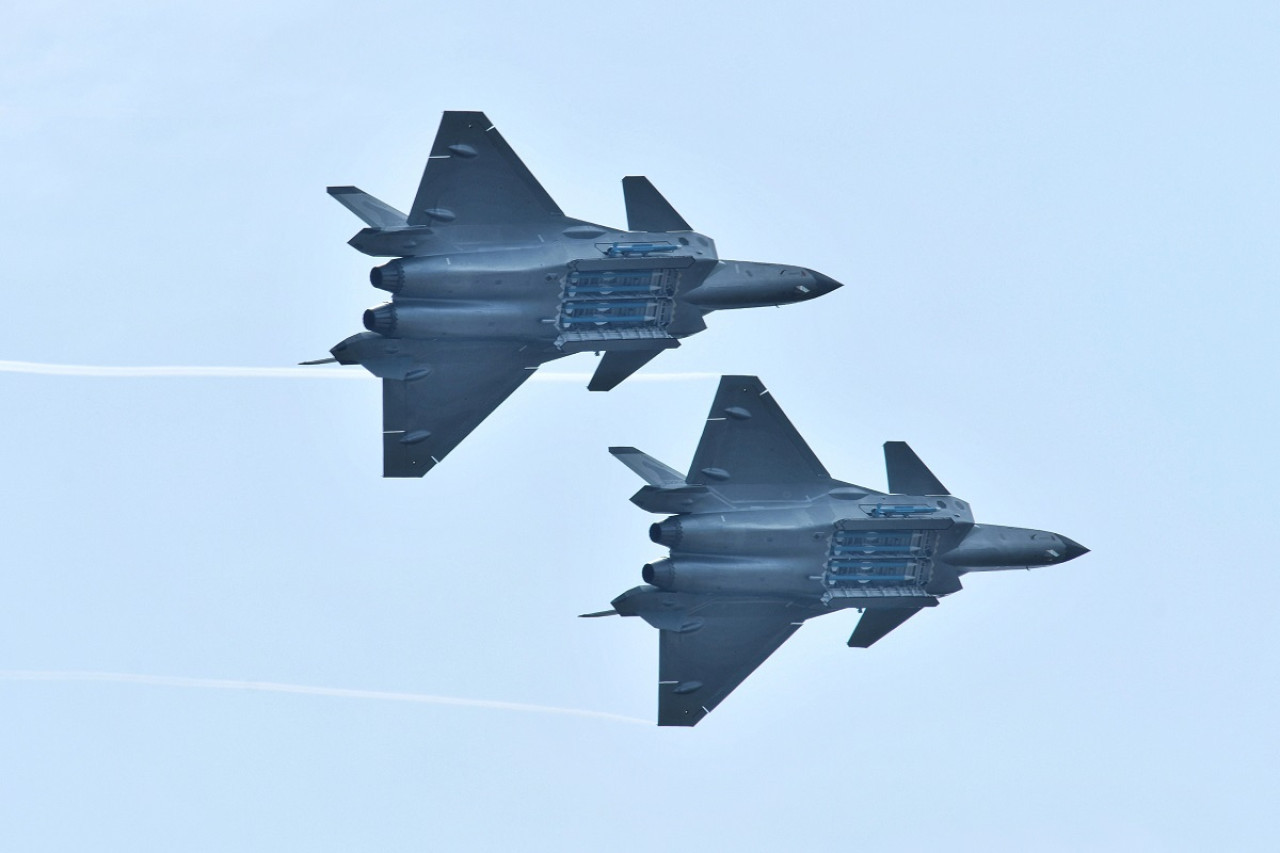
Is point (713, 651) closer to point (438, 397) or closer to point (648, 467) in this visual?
point (648, 467)

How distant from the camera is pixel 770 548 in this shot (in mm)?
63062

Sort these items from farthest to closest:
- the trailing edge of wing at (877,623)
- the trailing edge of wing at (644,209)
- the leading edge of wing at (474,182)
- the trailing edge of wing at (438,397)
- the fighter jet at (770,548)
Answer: the trailing edge of wing at (877,623)
the trailing edge of wing at (438,397)
the trailing edge of wing at (644,209)
the fighter jet at (770,548)
the leading edge of wing at (474,182)

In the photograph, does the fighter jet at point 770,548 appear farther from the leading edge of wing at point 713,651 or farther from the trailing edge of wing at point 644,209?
the trailing edge of wing at point 644,209

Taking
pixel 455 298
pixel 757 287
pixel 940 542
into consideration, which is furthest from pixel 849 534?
pixel 455 298

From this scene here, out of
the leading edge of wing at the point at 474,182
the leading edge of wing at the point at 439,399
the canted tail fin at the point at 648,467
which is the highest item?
the leading edge of wing at the point at 474,182

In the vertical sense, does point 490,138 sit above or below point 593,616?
above

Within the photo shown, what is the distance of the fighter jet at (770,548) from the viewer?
62.7m

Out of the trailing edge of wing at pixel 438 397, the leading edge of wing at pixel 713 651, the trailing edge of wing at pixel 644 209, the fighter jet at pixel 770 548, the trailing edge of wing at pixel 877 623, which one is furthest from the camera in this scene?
the trailing edge of wing at pixel 877 623

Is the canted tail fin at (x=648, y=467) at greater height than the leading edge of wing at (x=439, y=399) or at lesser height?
lesser

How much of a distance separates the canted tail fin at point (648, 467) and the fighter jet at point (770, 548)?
3 centimetres

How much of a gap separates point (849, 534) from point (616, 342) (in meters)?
7.19

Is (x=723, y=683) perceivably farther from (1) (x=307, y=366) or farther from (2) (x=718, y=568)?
(1) (x=307, y=366)

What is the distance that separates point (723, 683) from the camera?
65.4m

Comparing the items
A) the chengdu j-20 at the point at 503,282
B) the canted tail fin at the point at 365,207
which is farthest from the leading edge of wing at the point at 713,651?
the canted tail fin at the point at 365,207
